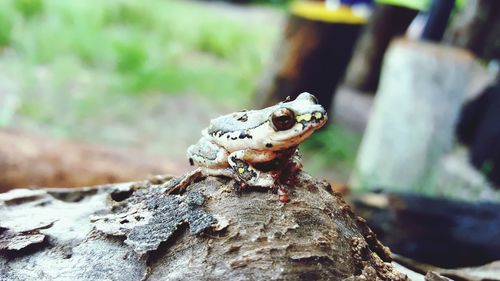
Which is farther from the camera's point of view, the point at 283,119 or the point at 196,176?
the point at 196,176

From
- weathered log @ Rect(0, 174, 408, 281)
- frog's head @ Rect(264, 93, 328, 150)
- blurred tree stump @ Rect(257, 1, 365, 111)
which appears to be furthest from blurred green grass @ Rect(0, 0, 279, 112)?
frog's head @ Rect(264, 93, 328, 150)

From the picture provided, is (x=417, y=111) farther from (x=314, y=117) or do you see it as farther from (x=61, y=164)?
(x=314, y=117)

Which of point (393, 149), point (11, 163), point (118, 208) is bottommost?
point (11, 163)

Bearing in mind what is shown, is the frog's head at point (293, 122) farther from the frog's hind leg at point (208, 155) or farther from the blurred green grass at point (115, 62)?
the blurred green grass at point (115, 62)

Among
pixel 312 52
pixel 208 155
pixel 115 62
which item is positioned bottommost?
pixel 115 62

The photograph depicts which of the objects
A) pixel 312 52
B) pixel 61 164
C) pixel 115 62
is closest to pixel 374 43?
pixel 312 52

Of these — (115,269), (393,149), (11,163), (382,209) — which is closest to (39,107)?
(11,163)

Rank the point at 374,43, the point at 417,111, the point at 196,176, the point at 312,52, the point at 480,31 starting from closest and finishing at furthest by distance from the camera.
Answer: the point at 196,176 → the point at 417,111 → the point at 480,31 → the point at 312,52 → the point at 374,43

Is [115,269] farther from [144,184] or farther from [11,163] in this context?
[11,163]
